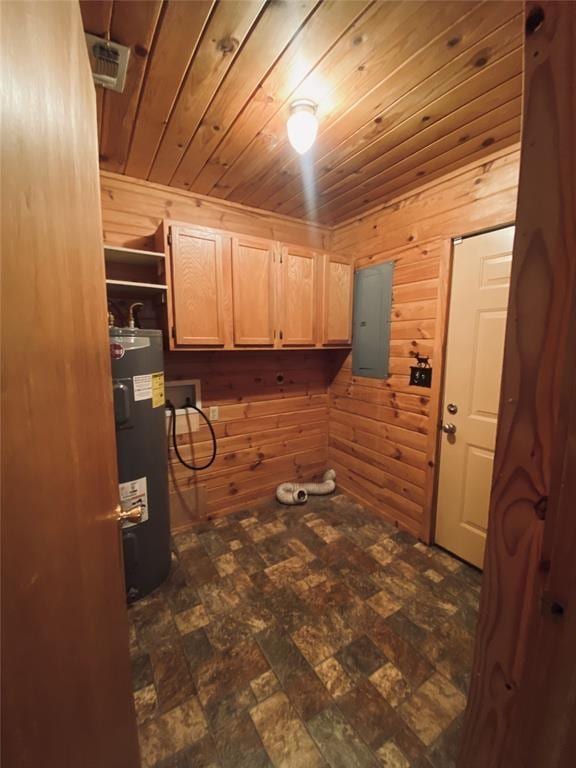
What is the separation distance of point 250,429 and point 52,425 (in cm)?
227

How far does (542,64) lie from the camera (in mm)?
423

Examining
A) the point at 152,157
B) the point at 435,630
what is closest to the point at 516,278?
the point at 435,630

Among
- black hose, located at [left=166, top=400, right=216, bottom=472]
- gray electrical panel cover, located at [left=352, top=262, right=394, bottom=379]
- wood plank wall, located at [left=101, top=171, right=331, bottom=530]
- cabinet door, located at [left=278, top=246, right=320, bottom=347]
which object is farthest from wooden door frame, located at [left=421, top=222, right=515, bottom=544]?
black hose, located at [left=166, top=400, right=216, bottom=472]

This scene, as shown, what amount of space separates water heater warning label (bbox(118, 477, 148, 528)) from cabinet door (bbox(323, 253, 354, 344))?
1.70m

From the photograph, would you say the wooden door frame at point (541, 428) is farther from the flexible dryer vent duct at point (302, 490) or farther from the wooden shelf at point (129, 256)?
the flexible dryer vent duct at point (302, 490)

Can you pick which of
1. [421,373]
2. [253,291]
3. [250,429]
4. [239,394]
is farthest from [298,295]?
[250,429]

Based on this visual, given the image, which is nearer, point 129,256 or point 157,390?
point 157,390

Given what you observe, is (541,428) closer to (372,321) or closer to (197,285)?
(197,285)

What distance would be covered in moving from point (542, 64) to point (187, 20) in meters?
1.18

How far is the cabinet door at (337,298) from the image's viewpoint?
252cm

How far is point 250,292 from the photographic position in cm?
218

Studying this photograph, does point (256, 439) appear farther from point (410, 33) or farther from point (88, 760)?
point (410, 33)

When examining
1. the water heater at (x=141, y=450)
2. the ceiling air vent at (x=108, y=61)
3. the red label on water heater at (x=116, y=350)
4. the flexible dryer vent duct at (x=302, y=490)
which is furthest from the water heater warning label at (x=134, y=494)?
the ceiling air vent at (x=108, y=61)

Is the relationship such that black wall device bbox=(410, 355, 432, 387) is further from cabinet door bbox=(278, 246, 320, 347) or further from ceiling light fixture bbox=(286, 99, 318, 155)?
ceiling light fixture bbox=(286, 99, 318, 155)
